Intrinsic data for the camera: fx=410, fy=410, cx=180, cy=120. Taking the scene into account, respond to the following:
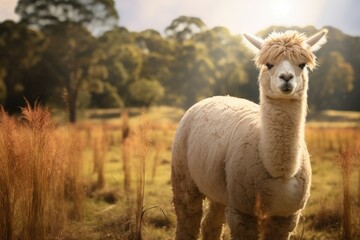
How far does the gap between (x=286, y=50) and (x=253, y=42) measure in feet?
1.41

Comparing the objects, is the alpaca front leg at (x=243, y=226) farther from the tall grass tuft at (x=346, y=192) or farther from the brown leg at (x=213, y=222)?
the tall grass tuft at (x=346, y=192)

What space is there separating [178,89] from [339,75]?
15208 millimetres

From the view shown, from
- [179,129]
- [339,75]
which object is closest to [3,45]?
[339,75]

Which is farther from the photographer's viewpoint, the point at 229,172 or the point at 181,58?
the point at 181,58

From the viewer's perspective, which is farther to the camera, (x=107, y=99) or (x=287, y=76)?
(x=107, y=99)

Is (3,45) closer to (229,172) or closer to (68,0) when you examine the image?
(68,0)

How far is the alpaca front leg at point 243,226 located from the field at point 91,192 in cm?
130

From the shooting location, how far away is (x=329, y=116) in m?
26.3

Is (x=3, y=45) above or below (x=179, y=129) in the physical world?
above

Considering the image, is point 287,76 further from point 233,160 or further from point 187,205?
point 187,205

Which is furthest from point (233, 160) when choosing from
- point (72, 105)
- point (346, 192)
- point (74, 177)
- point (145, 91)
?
point (145, 91)

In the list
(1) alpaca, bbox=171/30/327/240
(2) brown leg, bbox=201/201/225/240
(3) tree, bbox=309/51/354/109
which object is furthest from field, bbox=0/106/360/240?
(3) tree, bbox=309/51/354/109

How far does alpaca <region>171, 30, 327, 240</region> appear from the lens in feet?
10.5

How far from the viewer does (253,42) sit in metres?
3.67
